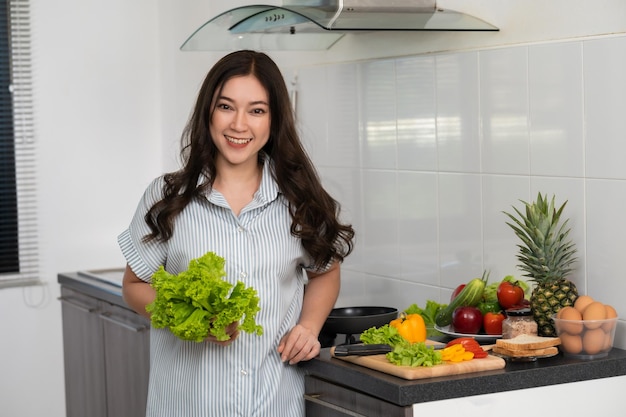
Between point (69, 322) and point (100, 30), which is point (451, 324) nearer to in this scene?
point (69, 322)

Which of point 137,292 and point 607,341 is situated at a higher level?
point 137,292

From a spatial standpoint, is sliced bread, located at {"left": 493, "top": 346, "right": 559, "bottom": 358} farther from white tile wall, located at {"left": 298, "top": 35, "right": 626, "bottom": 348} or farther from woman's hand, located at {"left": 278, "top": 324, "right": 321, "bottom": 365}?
woman's hand, located at {"left": 278, "top": 324, "right": 321, "bottom": 365}

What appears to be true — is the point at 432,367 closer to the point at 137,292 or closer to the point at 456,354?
the point at 456,354

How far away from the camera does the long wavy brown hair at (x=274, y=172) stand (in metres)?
2.25

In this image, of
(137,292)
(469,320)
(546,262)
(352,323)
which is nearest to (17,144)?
(137,292)

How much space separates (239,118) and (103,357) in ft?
5.76

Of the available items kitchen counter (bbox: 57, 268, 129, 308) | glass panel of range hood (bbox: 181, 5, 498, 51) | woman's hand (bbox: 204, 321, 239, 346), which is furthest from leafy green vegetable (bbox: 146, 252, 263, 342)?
kitchen counter (bbox: 57, 268, 129, 308)

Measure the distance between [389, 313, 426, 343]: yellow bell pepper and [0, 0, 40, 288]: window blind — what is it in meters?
2.45

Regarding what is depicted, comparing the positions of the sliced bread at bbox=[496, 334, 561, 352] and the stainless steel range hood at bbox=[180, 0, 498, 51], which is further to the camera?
the stainless steel range hood at bbox=[180, 0, 498, 51]

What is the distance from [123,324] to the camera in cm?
342

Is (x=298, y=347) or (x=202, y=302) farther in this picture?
(x=298, y=347)

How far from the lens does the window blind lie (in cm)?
426

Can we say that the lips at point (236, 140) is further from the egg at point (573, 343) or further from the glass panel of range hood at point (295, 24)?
the egg at point (573, 343)

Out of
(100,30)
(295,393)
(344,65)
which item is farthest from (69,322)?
(295,393)
